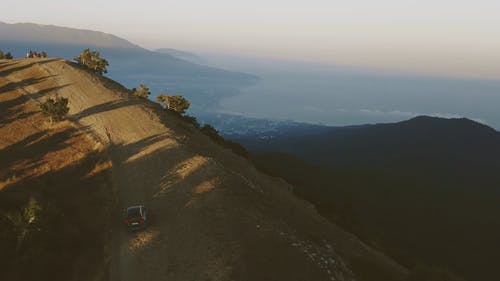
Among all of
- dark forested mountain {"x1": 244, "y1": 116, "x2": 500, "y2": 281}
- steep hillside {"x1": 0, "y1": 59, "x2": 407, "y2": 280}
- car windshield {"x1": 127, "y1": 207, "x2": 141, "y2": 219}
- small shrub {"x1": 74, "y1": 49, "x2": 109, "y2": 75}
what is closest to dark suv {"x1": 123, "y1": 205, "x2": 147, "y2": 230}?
car windshield {"x1": 127, "y1": 207, "x2": 141, "y2": 219}

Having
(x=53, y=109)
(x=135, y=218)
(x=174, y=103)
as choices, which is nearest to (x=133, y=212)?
(x=135, y=218)

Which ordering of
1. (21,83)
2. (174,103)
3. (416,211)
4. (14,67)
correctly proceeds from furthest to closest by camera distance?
(416,211) < (14,67) < (174,103) < (21,83)

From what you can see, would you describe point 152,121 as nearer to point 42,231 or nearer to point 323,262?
point 42,231

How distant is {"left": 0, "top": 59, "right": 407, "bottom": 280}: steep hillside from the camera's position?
2355cm

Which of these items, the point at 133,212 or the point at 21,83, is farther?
the point at 21,83

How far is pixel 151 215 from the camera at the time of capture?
2909cm

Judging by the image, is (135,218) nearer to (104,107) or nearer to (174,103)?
(104,107)

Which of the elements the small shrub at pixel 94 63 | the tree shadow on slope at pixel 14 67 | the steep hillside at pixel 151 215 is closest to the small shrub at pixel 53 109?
the steep hillside at pixel 151 215

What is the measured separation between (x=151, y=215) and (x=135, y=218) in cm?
224

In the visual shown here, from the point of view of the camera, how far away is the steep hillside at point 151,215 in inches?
927

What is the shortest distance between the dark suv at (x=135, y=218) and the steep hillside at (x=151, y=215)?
67cm

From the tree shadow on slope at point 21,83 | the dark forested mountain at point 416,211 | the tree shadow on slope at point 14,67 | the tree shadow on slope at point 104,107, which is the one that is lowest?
the dark forested mountain at point 416,211

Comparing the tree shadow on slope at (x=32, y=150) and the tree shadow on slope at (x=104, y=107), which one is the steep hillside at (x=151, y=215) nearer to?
the tree shadow on slope at (x=32, y=150)

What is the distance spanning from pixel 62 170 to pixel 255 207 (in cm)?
1968
